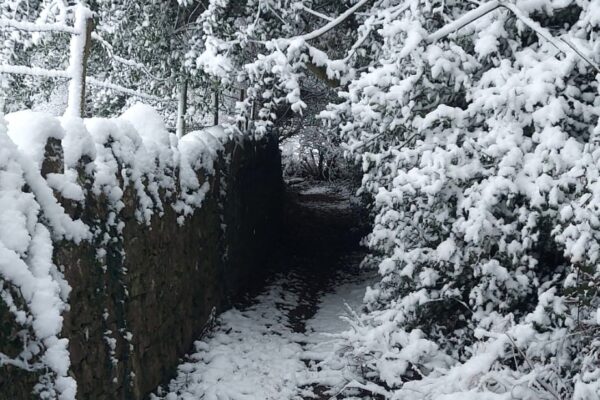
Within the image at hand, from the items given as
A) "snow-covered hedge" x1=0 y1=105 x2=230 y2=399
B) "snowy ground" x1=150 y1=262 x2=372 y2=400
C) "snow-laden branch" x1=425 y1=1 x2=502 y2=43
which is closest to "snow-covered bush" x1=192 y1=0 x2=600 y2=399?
"snow-laden branch" x1=425 y1=1 x2=502 y2=43

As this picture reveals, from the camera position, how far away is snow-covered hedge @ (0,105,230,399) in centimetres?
270

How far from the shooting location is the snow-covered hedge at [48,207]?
2695 millimetres

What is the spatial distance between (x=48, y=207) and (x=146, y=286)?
1.80 meters

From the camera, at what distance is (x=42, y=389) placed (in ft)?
9.27

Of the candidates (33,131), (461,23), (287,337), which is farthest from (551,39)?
(287,337)

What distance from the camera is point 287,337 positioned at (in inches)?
266

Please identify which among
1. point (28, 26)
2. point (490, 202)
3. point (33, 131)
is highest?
point (28, 26)

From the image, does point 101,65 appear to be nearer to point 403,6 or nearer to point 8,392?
point 403,6

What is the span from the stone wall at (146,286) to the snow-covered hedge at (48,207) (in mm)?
78

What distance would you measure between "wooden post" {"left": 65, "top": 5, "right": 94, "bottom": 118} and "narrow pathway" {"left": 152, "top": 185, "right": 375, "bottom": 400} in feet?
9.56

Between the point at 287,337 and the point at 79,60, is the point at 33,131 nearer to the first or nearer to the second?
the point at 79,60

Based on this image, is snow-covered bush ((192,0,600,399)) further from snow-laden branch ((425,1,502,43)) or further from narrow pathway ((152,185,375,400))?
narrow pathway ((152,185,375,400))

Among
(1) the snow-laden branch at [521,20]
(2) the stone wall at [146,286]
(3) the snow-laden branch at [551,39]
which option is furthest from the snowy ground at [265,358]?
(3) the snow-laden branch at [551,39]

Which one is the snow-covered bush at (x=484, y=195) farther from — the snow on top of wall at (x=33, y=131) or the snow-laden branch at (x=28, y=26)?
the snow on top of wall at (x=33, y=131)
